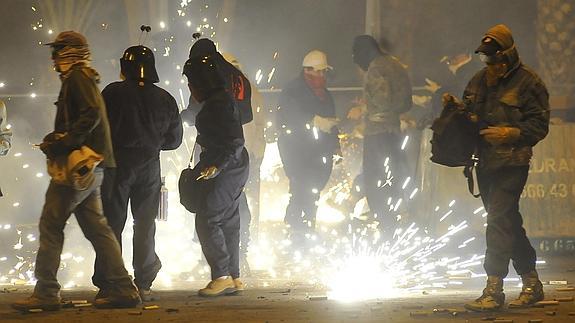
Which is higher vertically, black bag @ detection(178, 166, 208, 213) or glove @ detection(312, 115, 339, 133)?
glove @ detection(312, 115, 339, 133)

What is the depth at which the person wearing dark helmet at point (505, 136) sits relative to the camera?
27.3 ft

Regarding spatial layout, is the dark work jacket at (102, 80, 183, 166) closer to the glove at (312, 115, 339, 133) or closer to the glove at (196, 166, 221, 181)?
the glove at (196, 166, 221, 181)

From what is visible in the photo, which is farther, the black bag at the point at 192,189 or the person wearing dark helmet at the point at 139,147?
the black bag at the point at 192,189

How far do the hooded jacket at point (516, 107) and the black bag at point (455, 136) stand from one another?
0.53 feet

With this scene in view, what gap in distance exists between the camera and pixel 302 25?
19.2 m

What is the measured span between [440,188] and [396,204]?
582 mm

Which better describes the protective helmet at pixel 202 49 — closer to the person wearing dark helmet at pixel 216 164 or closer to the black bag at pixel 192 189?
the person wearing dark helmet at pixel 216 164

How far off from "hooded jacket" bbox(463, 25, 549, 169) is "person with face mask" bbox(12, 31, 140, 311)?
2.71 meters

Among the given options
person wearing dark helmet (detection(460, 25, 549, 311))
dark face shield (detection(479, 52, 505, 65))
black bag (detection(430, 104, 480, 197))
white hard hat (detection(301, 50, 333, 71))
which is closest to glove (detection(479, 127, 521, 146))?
person wearing dark helmet (detection(460, 25, 549, 311))

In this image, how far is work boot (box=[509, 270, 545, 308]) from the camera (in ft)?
27.8

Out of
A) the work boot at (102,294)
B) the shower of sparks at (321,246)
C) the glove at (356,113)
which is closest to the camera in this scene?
the work boot at (102,294)

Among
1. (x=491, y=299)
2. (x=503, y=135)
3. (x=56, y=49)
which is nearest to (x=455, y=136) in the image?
(x=503, y=135)

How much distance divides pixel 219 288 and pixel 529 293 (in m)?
2.52

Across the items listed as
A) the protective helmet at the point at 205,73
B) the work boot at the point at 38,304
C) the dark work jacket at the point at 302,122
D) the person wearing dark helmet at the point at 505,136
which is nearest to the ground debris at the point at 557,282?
the person wearing dark helmet at the point at 505,136
